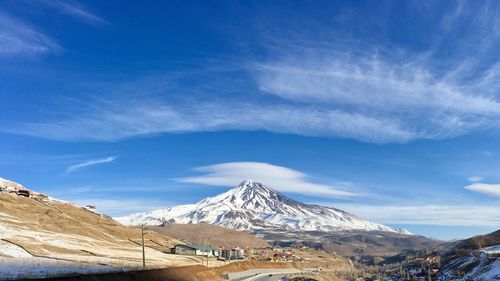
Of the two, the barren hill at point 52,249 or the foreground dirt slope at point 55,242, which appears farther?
the foreground dirt slope at point 55,242

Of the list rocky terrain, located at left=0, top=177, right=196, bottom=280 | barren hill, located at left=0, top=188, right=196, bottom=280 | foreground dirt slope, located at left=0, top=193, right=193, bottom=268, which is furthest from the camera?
foreground dirt slope, located at left=0, top=193, right=193, bottom=268

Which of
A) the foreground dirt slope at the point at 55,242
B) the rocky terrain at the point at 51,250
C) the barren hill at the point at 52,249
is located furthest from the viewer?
the foreground dirt slope at the point at 55,242

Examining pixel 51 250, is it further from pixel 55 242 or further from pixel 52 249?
pixel 55 242

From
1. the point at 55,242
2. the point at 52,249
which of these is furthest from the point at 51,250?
the point at 55,242

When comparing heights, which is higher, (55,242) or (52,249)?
(55,242)

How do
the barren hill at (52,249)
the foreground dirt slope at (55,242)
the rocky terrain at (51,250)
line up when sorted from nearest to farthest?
1. the rocky terrain at (51,250)
2. the barren hill at (52,249)
3. the foreground dirt slope at (55,242)

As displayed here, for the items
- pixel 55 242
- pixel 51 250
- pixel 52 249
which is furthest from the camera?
pixel 55 242

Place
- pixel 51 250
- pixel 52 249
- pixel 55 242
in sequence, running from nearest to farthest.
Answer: pixel 51 250 → pixel 52 249 → pixel 55 242

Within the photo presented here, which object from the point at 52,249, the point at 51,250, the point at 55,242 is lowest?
the point at 51,250

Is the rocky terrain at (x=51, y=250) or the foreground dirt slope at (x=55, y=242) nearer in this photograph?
the rocky terrain at (x=51, y=250)

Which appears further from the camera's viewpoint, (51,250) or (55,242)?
(55,242)

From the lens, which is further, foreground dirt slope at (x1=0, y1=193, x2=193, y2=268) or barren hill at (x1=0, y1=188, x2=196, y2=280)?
foreground dirt slope at (x1=0, y1=193, x2=193, y2=268)

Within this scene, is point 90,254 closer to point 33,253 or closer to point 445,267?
point 33,253

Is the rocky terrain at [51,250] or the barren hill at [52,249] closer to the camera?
the rocky terrain at [51,250]
